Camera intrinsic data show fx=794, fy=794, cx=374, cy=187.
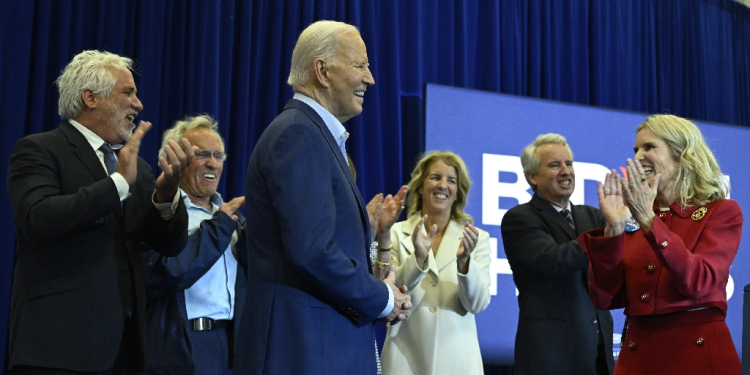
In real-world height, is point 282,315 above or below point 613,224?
below

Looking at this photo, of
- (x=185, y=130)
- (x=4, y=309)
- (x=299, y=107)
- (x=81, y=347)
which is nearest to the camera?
(x=299, y=107)

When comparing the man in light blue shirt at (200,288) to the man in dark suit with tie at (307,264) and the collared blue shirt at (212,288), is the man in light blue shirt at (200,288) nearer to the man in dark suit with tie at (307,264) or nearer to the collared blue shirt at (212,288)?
the collared blue shirt at (212,288)

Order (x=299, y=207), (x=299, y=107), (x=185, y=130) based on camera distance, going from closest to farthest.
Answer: (x=299, y=207), (x=299, y=107), (x=185, y=130)

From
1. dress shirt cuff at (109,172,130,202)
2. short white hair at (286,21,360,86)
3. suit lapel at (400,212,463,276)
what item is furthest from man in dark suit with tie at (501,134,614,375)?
dress shirt cuff at (109,172,130,202)

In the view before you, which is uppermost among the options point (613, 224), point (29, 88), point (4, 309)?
point (29, 88)

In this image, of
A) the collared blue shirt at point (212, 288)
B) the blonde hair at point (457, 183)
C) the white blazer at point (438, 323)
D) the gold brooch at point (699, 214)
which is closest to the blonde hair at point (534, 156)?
the blonde hair at point (457, 183)

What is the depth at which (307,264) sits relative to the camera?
1897 mm

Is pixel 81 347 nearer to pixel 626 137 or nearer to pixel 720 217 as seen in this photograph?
pixel 720 217

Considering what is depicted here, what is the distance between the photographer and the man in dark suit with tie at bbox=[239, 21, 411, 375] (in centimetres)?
192

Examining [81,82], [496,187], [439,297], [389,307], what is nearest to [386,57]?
[496,187]

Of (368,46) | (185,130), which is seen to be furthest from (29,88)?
(368,46)

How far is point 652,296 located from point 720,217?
1.08 feet

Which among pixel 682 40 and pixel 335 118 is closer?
pixel 335 118

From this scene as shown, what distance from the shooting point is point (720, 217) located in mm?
2510
